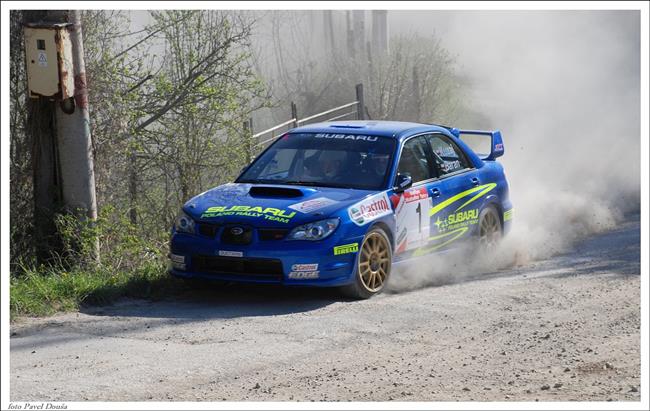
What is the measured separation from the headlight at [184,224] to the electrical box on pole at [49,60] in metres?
1.64

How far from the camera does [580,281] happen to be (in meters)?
10.9

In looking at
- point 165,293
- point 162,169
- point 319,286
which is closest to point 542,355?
point 319,286

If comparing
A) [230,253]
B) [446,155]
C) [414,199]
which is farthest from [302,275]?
[446,155]

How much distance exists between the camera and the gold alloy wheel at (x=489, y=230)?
11.6 m

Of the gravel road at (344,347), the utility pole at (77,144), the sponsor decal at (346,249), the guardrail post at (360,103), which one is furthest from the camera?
the guardrail post at (360,103)

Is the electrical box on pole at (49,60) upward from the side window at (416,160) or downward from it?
upward

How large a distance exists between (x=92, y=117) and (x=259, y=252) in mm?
3006

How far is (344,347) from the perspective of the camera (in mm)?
7789

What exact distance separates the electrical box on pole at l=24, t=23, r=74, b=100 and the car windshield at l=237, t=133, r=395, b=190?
1974 millimetres

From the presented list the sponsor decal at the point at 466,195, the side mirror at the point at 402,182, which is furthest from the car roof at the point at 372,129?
the sponsor decal at the point at 466,195

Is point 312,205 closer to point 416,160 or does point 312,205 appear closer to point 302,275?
point 302,275

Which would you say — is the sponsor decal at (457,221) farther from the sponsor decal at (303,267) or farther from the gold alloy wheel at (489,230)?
the sponsor decal at (303,267)

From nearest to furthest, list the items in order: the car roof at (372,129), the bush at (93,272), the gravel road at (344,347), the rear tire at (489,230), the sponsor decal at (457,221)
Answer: the gravel road at (344,347), the bush at (93,272), the car roof at (372,129), the sponsor decal at (457,221), the rear tire at (489,230)

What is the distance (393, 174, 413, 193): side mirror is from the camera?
10.1m
